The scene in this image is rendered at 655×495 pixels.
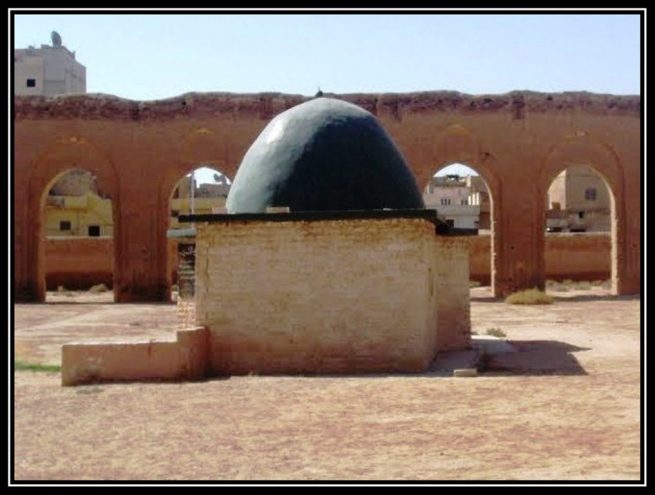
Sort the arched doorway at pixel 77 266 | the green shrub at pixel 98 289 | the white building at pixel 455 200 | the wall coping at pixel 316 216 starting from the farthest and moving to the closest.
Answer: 1. the white building at pixel 455 200
2. the green shrub at pixel 98 289
3. the arched doorway at pixel 77 266
4. the wall coping at pixel 316 216

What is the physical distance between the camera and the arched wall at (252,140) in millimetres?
31625

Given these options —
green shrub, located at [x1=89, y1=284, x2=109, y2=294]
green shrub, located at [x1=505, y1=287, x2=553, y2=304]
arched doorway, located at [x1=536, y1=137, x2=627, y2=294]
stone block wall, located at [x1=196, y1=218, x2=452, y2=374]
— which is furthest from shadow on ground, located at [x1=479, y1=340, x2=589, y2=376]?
green shrub, located at [x1=89, y1=284, x2=109, y2=294]

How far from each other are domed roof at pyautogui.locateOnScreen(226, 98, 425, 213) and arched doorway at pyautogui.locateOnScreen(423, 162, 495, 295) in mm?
22016

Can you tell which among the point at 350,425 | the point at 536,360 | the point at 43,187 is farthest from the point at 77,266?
the point at 350,425

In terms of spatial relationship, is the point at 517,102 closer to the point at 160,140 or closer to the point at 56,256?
the point at 160,140

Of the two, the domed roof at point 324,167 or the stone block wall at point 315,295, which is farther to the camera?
the domed roof at point 324,167

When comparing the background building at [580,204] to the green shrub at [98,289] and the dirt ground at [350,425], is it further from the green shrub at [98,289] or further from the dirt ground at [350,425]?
the dirt ground at [350,425]

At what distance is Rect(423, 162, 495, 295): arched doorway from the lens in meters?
36.8

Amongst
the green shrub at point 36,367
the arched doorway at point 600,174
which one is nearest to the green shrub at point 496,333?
the green shrub at point 36,367

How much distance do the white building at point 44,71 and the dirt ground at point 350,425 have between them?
47685 mm

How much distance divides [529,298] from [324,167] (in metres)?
15.5

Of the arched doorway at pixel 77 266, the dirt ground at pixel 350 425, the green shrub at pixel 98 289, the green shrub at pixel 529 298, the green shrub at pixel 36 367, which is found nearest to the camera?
the dirt ground at pixel 350 425

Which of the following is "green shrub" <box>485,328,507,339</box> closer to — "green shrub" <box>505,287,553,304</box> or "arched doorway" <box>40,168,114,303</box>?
"green shrub" <box>505,287,553,304</box>

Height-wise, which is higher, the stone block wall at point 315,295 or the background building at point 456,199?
the background building at point 456,199
